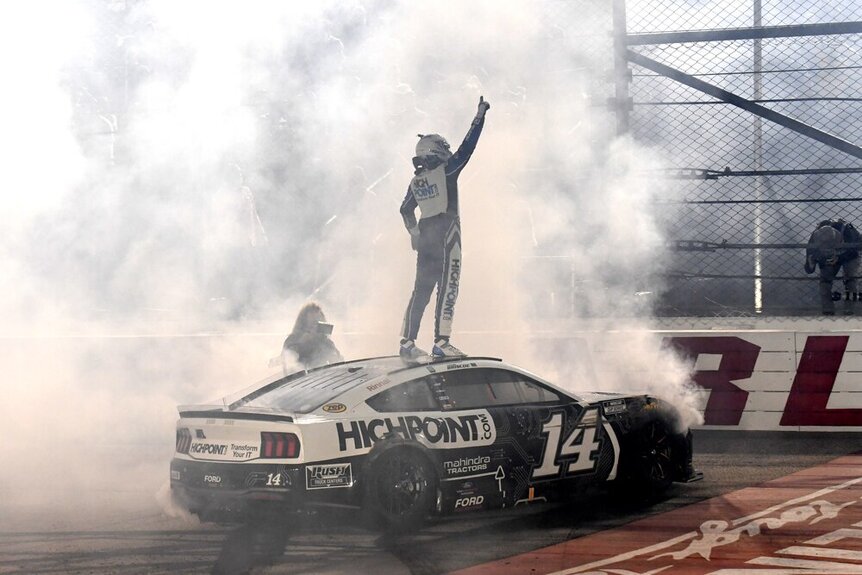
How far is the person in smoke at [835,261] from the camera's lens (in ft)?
33.9

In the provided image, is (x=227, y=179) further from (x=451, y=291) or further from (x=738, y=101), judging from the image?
(x=451, y=291)

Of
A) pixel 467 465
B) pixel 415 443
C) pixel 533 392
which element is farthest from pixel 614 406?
pixel 415 443

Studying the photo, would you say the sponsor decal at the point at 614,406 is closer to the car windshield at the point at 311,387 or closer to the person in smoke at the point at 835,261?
the car windshield at the point at 311,387

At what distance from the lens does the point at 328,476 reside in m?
5.85

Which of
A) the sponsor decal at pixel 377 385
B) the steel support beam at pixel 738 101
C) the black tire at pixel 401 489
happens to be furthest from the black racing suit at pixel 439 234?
the steel support beam at pixel 738 101

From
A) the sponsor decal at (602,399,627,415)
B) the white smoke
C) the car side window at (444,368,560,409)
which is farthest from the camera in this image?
the white smoke

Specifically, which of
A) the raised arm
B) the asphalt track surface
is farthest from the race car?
the raised arm

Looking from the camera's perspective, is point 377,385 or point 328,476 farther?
point 377,385

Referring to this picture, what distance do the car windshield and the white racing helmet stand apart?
1994 mm

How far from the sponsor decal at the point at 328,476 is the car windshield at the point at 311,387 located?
1.29ft

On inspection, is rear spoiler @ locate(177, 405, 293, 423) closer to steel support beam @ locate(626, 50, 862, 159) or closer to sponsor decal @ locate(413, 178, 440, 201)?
sponsor decal @ locate(413, 178, 440, 201)

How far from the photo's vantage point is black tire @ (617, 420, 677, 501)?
712 centimetres

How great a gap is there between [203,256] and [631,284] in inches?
299

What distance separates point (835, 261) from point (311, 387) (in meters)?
6.15
